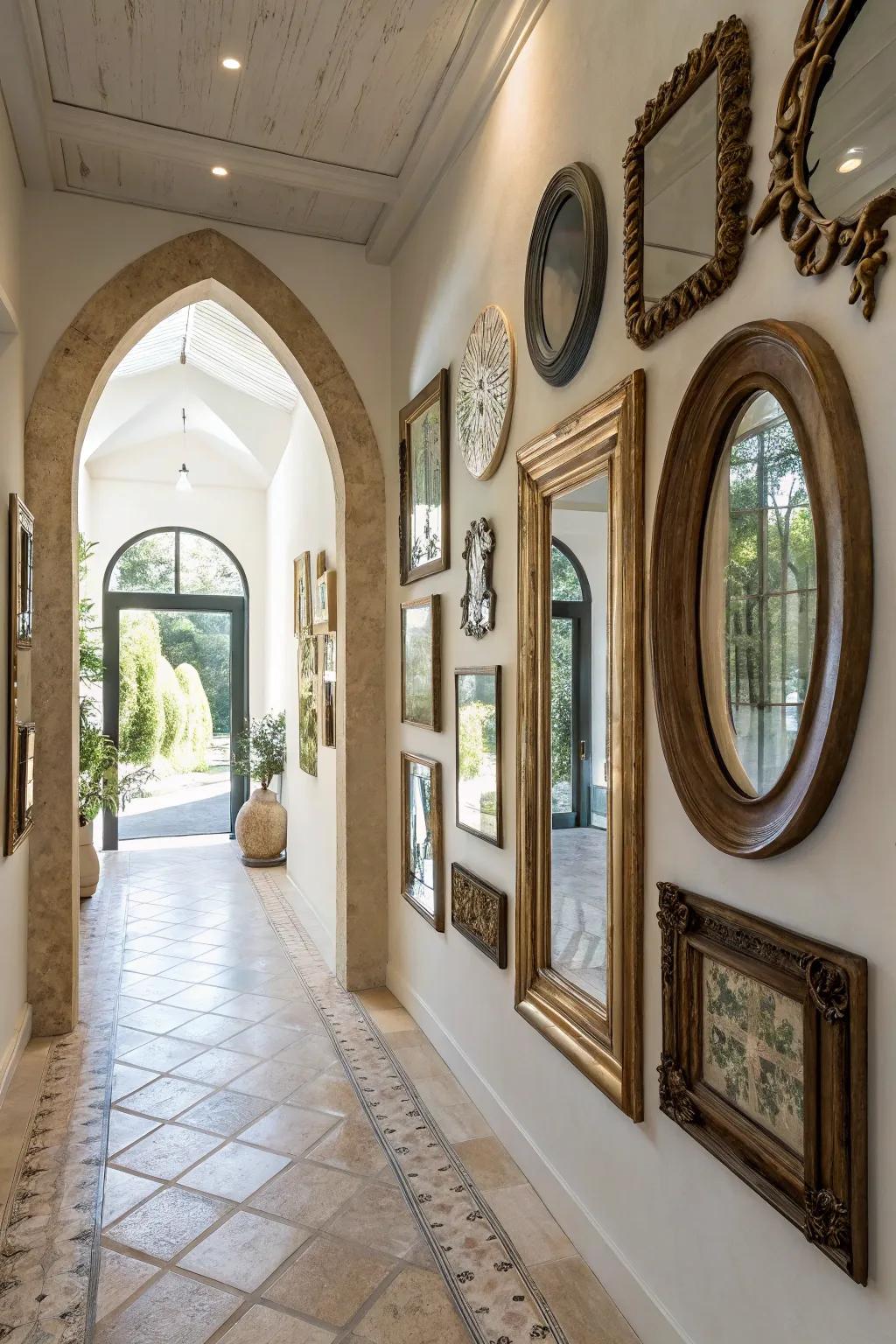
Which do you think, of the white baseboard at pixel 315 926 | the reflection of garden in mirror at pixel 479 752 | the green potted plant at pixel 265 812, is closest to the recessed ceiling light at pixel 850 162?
the reflection of garden in mirror at pixel 479 752

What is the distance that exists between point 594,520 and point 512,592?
547 mm

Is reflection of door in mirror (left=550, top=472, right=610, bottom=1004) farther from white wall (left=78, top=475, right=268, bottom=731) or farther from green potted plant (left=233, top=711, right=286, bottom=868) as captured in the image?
white wall (left=78, top=475, right=268, bottom=731)

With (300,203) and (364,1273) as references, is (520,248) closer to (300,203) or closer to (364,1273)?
(300,203)

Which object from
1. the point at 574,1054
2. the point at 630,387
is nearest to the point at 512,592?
the point at 630,387

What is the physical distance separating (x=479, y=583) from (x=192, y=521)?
18.7 feet

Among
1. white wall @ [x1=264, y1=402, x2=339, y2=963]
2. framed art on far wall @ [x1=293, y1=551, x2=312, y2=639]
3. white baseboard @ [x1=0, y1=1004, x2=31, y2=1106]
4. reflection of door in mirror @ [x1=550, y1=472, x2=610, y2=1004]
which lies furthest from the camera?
framed art on far wall @ [x1=293, y1=551, x2=312, y2=639]

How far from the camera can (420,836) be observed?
3.46 meters

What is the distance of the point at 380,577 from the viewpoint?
3.95 metres

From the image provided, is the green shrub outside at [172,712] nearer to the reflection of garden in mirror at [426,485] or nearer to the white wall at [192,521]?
the white wall at [192,521]

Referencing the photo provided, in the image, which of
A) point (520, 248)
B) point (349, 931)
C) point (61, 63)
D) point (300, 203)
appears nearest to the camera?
point (520, 248)

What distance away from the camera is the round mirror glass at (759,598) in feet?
4.44

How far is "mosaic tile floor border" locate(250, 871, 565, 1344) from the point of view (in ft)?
6.07

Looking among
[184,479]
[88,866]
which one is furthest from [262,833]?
[184,479]

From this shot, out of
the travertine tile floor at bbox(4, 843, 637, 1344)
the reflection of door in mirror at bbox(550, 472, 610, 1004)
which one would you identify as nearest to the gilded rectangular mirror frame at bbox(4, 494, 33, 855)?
the travertine tile floor at bbox(4, 843, 637, 1344)
